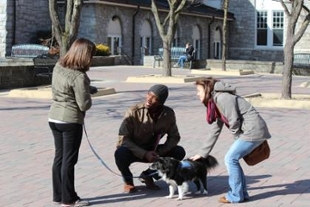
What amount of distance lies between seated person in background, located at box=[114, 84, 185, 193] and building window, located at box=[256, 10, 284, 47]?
45139 millimetres

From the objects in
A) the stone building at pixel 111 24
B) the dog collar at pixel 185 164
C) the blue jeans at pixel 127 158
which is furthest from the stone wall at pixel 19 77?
the dog collar at pixel 185 164

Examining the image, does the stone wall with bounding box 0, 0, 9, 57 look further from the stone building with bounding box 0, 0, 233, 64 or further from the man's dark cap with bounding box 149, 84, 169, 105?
the man's dark cap with bounding box 149, 84, 169, 105

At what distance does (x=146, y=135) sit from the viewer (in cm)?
704

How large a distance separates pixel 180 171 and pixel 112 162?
2.32 m

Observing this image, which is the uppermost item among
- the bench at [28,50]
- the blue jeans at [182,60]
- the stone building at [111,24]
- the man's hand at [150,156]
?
the stone building at [111,24]

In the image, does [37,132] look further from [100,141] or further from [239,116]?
[239,116]

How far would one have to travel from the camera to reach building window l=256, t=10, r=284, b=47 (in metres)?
51.1

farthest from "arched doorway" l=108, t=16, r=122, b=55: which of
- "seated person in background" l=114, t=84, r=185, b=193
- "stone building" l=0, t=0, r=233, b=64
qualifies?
"seated person in background" l=114, t=84, r=185, b=193

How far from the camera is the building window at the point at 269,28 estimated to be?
5112 centimetres

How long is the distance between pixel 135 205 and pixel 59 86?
1.44 metres

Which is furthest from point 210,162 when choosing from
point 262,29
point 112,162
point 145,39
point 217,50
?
point 262,29

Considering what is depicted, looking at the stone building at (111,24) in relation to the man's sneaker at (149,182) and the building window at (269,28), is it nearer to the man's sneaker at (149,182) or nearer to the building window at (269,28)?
the building window at (269,28)

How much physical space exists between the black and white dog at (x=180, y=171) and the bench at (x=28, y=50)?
24794 millimetres

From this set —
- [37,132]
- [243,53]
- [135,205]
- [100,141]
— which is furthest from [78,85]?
[243,53]
